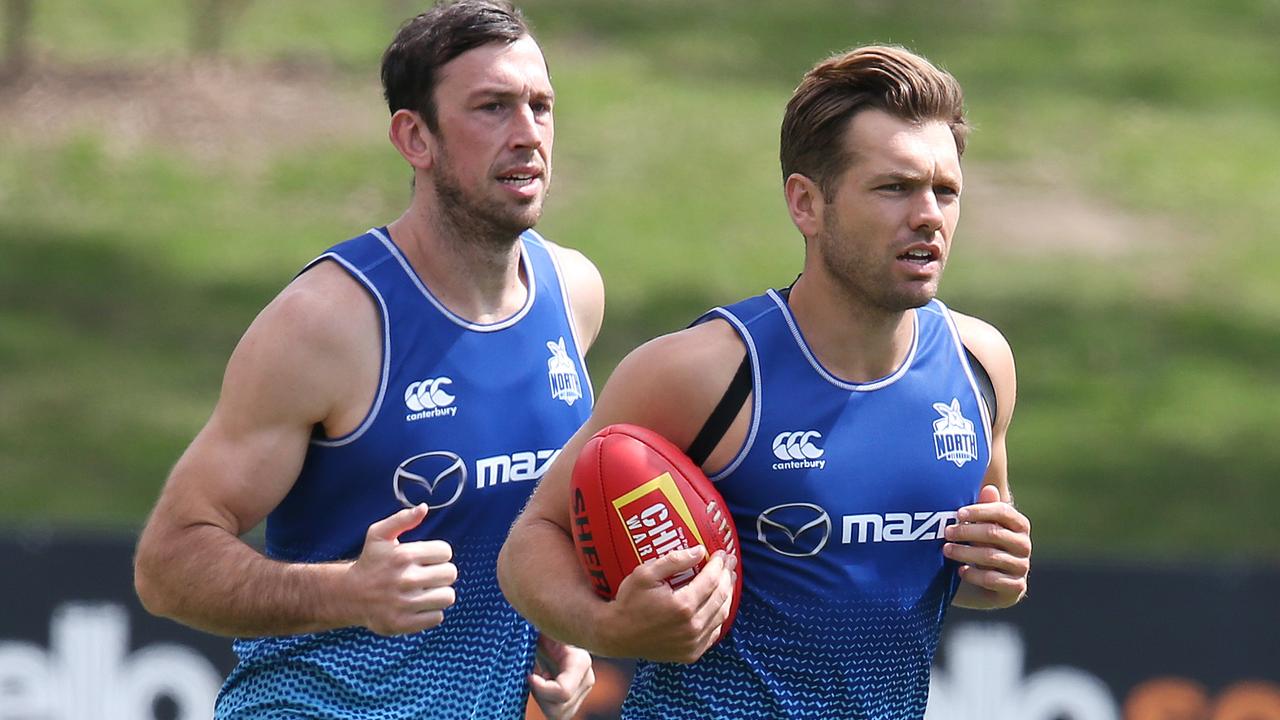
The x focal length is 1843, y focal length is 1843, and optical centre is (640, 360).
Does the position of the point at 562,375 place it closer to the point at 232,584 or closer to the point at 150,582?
the point at 232,584

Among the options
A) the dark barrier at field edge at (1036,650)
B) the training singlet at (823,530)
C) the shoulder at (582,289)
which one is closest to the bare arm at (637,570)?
the training singlet at (823,530)

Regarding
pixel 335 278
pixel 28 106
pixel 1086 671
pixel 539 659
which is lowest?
pixel 1086 671

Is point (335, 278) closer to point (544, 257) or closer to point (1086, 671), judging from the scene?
point (544, 257)

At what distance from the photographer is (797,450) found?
3.91m

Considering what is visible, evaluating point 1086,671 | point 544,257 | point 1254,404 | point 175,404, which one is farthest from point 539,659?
point 1254,404

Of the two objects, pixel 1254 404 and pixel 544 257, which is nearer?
pixel 544 257

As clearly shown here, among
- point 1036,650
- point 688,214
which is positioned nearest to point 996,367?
point 1036,650

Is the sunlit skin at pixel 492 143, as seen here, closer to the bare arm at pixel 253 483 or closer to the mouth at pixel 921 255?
the bare arm at pixel 253 483

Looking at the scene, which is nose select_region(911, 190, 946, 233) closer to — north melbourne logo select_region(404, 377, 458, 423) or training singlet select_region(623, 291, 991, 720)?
training singlet select_region(623, 291, 991, 720)

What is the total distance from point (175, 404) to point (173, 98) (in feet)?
12.0

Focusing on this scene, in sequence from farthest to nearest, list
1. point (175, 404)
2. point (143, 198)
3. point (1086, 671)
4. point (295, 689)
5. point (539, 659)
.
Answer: point (143, 198) → point (175, 404) → point (1086, 671) → point (539, 659) → point (295, 689)

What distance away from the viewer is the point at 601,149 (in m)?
15.8

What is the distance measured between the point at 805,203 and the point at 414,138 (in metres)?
1.16

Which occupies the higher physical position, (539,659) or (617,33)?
(617,33)
